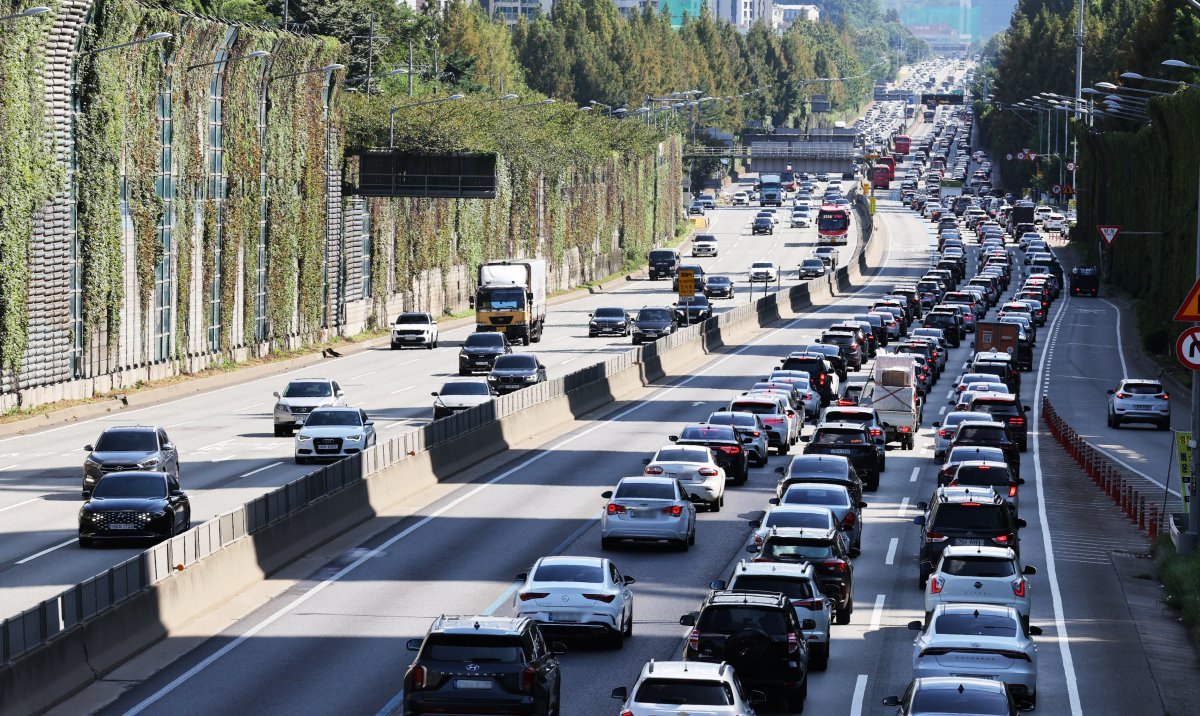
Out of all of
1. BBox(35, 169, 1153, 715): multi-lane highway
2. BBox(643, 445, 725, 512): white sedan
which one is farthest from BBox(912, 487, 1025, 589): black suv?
BBox(643, 445, 725, 512): white sedan

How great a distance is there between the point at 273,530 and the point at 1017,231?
149m

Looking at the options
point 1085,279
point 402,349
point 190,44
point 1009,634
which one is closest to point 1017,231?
point 1085,279

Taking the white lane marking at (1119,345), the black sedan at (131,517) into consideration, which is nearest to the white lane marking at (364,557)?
the black sedan at (131,517)

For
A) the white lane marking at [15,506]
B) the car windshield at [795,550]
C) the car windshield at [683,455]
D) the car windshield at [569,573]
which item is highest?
the car windshield at [569,573]

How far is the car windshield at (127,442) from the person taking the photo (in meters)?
41.2

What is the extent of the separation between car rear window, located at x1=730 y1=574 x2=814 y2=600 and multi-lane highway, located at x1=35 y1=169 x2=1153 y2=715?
1150 millimetres

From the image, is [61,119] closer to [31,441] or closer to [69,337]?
[69,337]

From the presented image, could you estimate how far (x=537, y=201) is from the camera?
130000 millimetres

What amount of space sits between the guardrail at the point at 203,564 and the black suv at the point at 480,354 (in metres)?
13.2

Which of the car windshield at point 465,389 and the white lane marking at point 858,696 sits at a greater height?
the car windshield at point 465,389

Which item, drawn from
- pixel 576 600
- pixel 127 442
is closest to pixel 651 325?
pixel 127 442

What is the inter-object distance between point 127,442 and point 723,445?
1352 centimetres

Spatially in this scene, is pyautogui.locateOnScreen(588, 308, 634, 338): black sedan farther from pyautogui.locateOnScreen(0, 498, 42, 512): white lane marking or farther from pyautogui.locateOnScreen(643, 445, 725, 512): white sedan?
pyautogui.locateOnScreen(0, 498, 42, 512): white lane marking

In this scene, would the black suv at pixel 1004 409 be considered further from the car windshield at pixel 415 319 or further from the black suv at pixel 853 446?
the car windshield at pixel 415 319
